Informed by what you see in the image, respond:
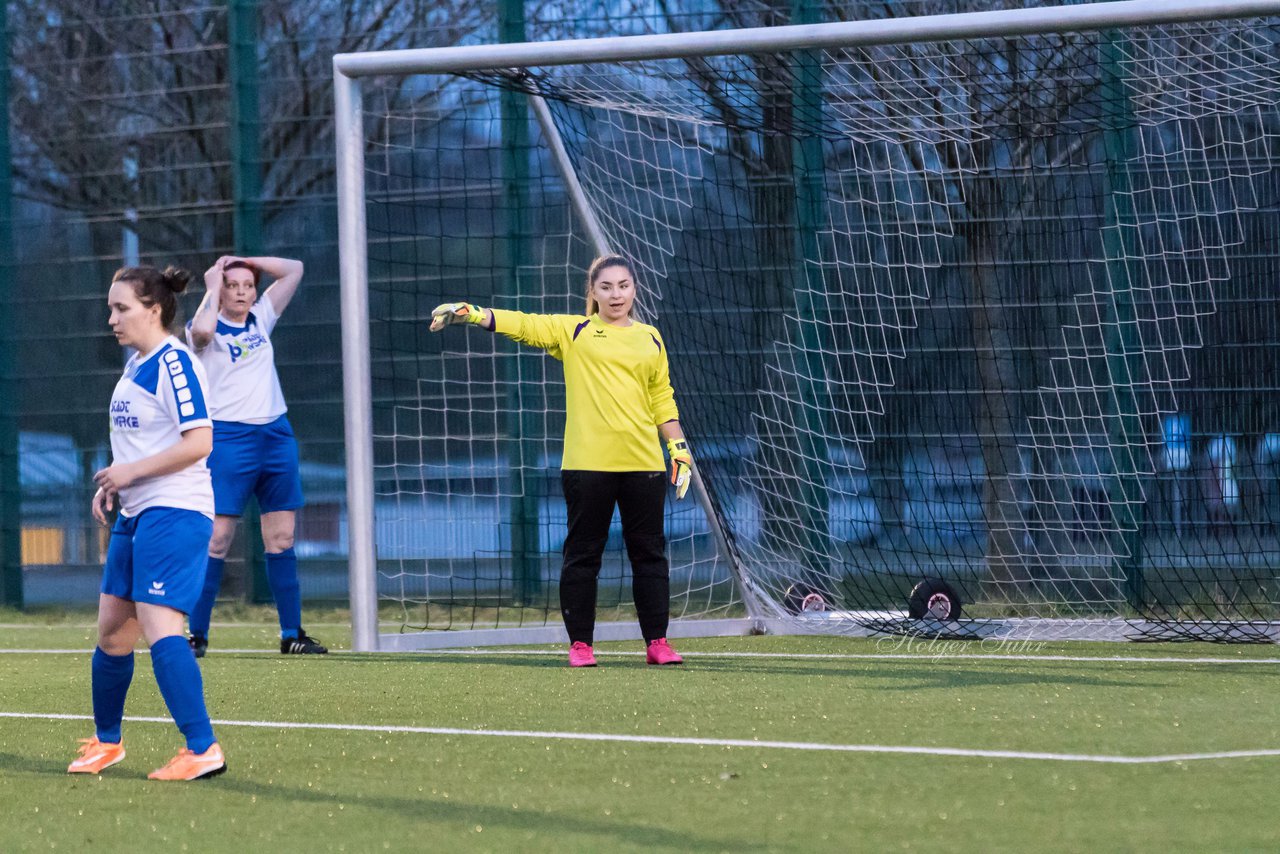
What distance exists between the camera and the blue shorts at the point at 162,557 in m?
4.26

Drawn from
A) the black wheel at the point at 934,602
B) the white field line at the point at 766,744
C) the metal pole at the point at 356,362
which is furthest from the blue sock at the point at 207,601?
the black wheel at the point at 934,602

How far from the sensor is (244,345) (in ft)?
25.0

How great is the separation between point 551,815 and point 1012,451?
5.63 m

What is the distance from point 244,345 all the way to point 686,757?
396cm

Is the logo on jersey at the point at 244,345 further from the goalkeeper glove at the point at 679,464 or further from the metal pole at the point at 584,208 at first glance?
the goalkeeper glove at the point at 679,464

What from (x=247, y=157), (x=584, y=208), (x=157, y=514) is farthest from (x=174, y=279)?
(x=247, y=157)

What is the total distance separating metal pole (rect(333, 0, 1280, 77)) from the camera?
6.73m

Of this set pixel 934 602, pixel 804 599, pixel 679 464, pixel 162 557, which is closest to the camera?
pixel 162 557

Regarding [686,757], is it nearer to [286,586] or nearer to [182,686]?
[182,686]

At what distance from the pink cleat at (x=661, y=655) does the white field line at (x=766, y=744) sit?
6.23 ft

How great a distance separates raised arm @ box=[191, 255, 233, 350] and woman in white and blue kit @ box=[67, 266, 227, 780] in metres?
2.94

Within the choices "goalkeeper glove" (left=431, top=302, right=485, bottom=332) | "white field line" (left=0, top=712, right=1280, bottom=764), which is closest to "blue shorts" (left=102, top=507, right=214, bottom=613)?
"white field line" (left=0, top=712, right=1280, bottom=764)

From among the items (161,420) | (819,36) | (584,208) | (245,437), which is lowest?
(161,420)

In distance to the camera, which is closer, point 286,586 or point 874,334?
point 286,586
